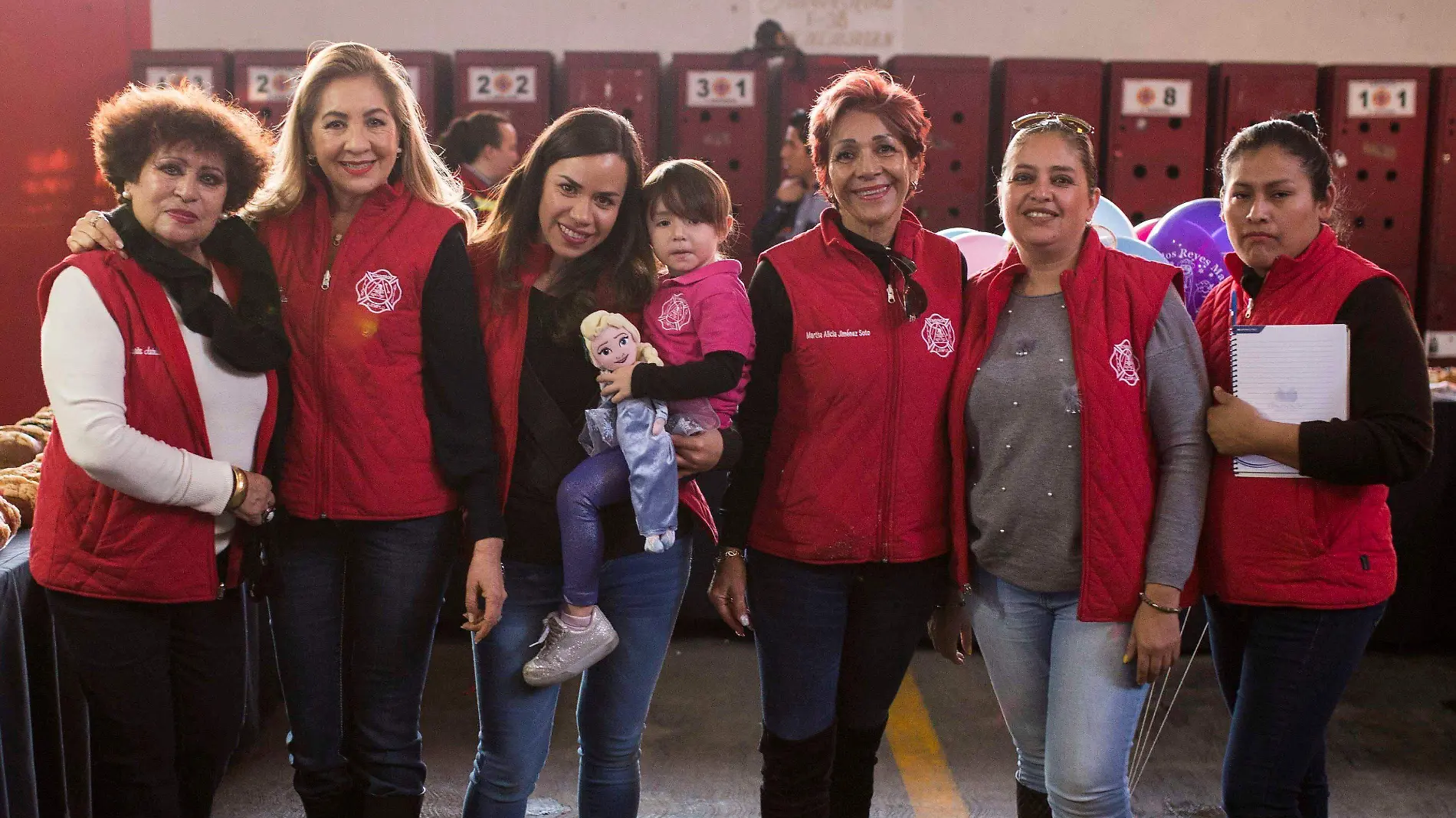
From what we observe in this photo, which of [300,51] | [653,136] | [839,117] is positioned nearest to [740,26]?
[653,136]

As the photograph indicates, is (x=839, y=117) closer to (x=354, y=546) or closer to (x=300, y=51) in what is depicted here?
(x=354, y=546)

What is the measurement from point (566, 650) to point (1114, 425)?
3.45 feet

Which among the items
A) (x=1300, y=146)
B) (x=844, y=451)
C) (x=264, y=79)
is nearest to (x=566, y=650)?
(x=844, y=451)

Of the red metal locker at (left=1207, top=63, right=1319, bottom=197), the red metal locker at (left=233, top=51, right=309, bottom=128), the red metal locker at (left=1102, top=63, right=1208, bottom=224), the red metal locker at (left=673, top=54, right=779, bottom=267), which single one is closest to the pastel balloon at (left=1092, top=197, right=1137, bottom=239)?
the red metal locker at (left=1102, top=63, right=1208, bottom=224)

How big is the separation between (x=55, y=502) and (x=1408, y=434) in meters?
2.36

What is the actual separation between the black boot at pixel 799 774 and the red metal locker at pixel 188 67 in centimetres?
473

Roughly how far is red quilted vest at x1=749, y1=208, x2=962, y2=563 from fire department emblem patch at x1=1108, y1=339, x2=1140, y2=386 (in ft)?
1.03

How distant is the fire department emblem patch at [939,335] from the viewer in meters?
2.03

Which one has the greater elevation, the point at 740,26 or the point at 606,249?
the point at 740,26

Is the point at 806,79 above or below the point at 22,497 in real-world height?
above

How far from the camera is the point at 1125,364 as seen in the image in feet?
6.08

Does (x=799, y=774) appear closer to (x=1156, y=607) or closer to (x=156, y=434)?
(x=1156, y=607)

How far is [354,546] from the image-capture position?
1.98 meters

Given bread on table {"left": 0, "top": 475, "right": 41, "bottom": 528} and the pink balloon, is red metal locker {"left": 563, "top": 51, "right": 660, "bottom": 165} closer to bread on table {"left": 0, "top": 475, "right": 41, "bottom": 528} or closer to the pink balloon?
the pink balloon
